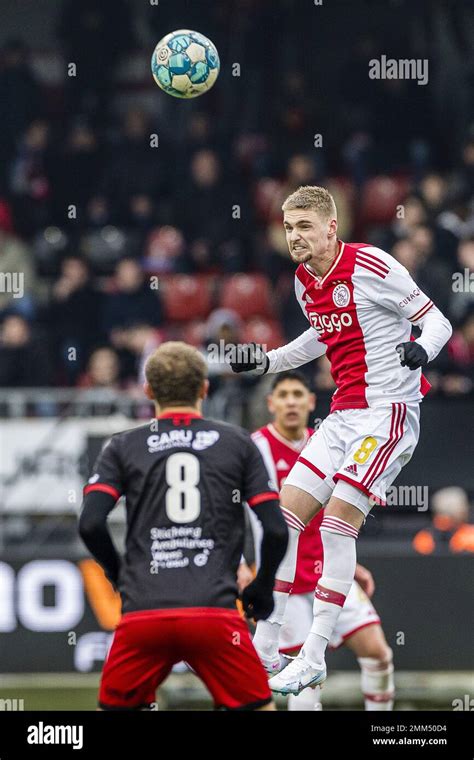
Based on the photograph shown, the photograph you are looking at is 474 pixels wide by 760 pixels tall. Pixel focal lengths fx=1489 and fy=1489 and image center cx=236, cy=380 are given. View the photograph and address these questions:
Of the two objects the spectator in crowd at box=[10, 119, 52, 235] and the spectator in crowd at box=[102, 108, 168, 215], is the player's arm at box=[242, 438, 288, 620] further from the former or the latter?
the spectator in crowd at box=[10, 119, 52, 235]

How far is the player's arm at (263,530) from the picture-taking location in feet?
20.6

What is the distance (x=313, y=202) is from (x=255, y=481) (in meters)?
1.61

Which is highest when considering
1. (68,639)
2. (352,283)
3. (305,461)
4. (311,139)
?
(311,139)

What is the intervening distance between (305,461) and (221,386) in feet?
15.3

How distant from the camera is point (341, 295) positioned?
7312 millimetres

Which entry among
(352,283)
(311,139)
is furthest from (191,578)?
(311,139)

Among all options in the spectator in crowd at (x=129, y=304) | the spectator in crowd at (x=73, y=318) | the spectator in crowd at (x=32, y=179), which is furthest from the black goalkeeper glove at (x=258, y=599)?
the spectator in crowd at (x=32, y=179)

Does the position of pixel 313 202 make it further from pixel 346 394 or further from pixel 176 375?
pixel 176 375

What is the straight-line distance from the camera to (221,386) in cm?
1215

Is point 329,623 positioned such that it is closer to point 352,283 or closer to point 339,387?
point 339,387

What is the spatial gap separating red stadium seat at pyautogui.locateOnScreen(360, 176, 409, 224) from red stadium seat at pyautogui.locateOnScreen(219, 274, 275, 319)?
178 cm

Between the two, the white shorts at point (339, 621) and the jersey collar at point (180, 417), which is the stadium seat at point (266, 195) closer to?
the white shorts at point (339, 621)

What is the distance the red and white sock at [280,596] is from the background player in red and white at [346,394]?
0.04 feet

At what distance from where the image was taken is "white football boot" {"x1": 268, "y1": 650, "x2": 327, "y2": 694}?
279 inches
